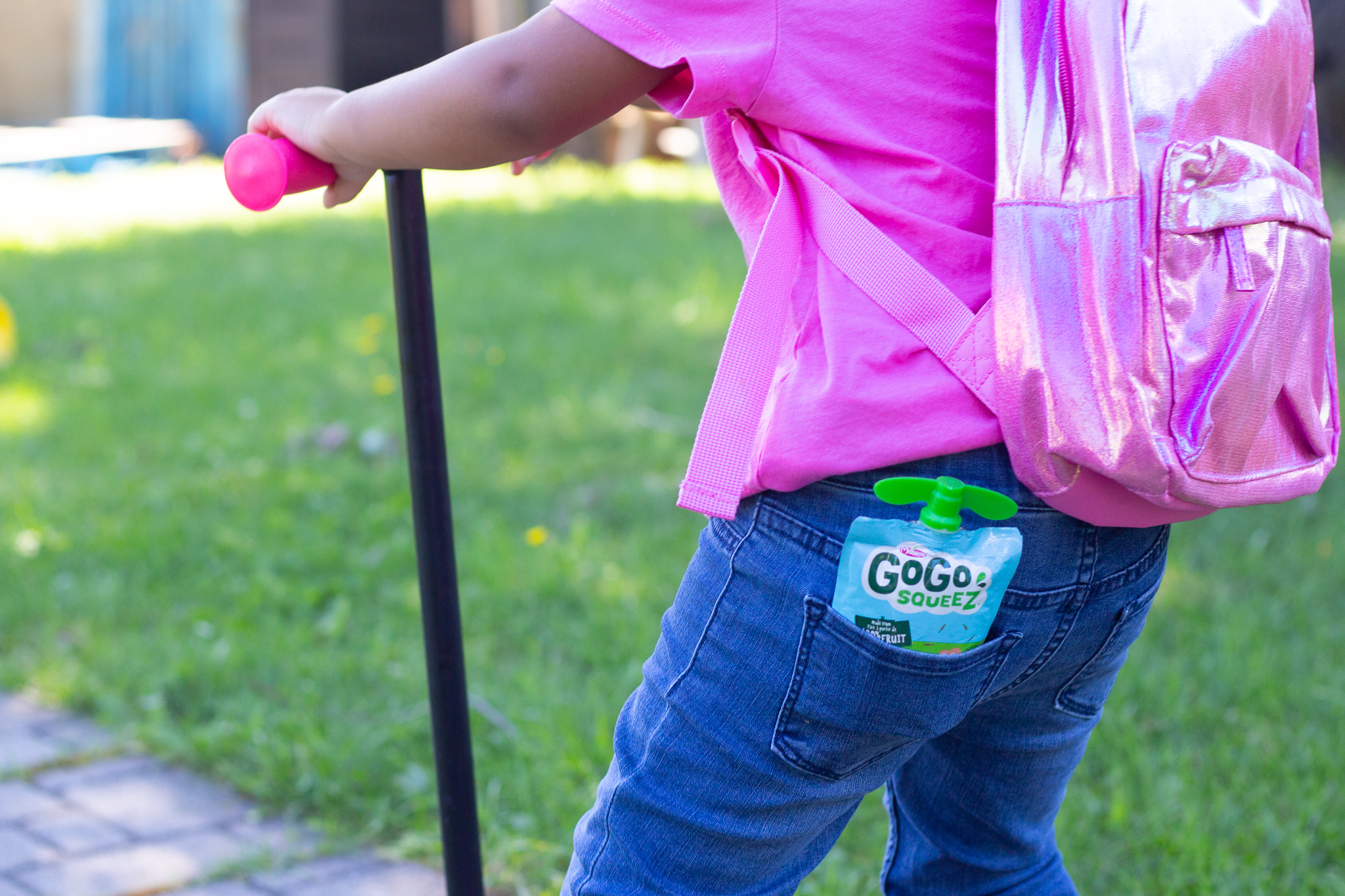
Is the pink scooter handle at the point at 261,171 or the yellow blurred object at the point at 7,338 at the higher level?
the pink scooter handle at the point at 261,171

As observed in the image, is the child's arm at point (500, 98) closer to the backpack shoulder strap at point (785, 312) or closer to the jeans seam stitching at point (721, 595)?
the backpack shoulder strap at point (785, 312)

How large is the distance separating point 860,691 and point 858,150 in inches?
17.0

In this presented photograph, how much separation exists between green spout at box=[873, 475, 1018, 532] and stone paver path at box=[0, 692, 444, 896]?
1293 millimetres

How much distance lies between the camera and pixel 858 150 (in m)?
1.09

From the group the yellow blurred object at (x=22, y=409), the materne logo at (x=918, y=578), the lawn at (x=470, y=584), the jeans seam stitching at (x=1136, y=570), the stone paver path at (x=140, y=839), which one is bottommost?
the stone paver path at (x=140, y=839)

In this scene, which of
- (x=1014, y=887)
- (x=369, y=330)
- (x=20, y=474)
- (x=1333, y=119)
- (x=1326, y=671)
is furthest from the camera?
(x=1333, y=119)

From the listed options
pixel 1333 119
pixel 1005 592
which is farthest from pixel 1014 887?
pixel 1333 119

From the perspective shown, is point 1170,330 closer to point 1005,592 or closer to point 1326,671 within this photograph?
point 1005,592

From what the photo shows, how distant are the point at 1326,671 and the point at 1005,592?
1.76 m

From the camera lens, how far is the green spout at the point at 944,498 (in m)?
1.03

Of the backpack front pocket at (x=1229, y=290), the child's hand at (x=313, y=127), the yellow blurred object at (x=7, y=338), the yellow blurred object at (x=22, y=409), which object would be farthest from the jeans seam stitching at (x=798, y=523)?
the yellow blurred object at (x=7, y=338)

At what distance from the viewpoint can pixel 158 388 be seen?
4332 millimetres

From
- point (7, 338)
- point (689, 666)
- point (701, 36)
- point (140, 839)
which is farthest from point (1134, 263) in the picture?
point (7, 338)

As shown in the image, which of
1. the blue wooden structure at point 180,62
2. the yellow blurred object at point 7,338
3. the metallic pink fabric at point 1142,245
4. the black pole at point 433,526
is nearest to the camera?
the metallic pink fabric at point 1142,245
